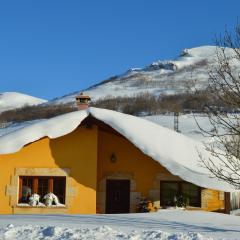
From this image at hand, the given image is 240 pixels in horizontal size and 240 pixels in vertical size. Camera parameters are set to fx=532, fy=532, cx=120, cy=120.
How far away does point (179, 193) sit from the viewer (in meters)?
15.6

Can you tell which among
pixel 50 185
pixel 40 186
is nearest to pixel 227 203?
pixel 50 185

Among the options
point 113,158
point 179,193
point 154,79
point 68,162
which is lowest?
point 179,193

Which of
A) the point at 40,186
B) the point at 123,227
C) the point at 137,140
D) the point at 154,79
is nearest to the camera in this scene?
the point at 123,227

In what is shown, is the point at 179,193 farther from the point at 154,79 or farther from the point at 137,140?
the point at 154,79

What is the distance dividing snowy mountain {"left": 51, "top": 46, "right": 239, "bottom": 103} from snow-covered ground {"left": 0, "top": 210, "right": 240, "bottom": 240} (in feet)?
→ 360

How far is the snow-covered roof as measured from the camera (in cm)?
1405

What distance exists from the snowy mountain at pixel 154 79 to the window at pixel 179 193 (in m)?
105

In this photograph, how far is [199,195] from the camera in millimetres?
15648

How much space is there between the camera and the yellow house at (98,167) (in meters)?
14.5

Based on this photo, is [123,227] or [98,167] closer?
[123,227]

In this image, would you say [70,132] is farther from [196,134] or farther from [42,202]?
[196,134]

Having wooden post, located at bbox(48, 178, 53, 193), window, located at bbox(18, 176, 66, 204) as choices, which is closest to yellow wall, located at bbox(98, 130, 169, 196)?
window, located at bbox(18, 176, 66, 204)

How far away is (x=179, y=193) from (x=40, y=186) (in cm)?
407

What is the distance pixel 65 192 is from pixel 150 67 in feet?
565
